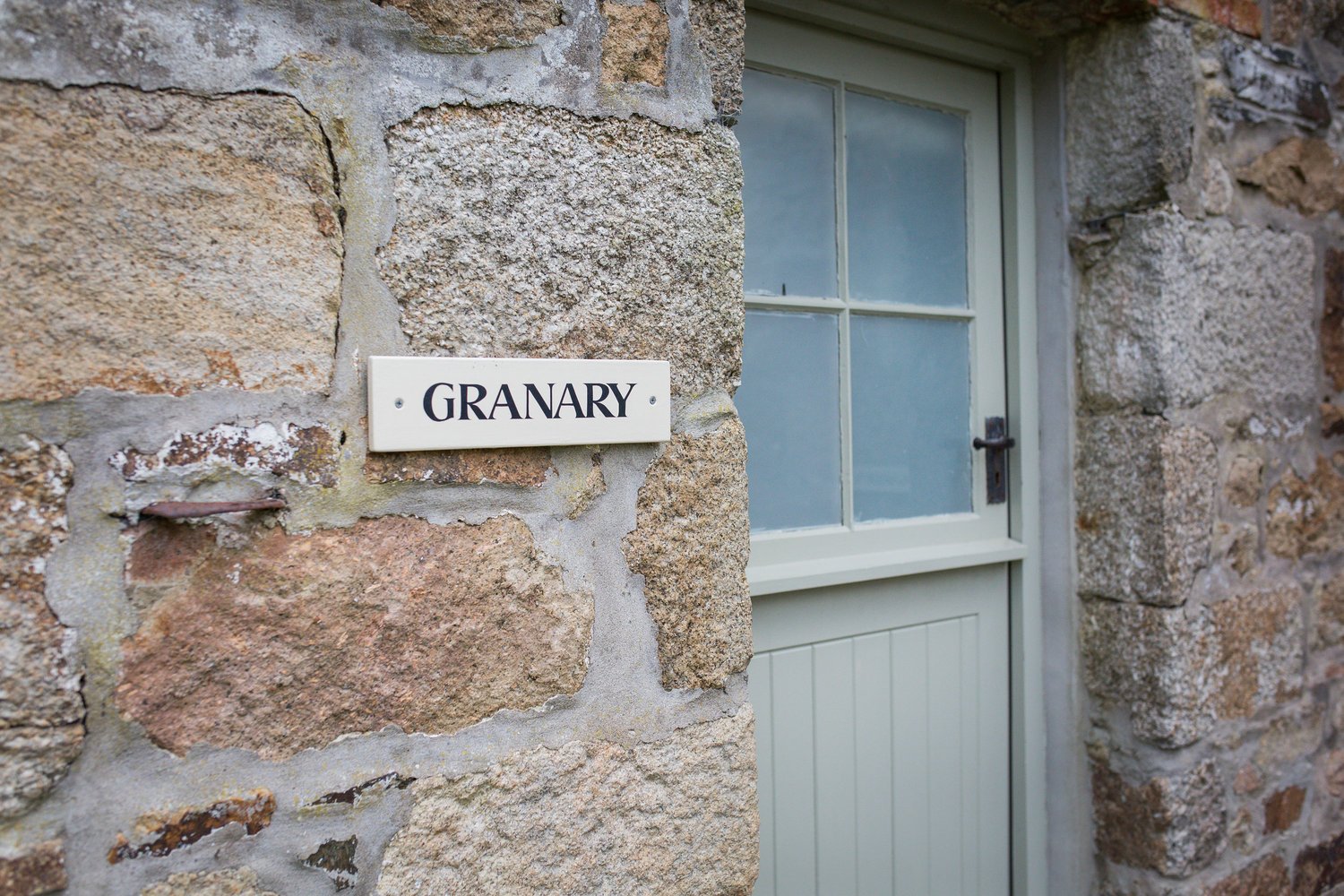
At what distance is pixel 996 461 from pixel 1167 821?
0.79 meters

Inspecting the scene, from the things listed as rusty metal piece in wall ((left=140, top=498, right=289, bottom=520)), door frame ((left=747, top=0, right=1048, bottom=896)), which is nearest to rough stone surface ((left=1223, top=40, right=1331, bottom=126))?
door frame ((left=747, top=0, right=1048, bottom=896))

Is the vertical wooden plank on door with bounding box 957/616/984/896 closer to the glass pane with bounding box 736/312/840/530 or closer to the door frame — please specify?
the door frame

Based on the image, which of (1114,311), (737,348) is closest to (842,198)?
(1114,311)

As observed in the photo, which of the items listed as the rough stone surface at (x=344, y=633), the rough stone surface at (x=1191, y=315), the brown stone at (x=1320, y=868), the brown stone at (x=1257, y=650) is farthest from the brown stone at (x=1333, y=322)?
the rough stone surface at (x=344, y=633)

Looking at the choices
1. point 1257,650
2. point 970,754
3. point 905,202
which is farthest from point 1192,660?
point 905,202

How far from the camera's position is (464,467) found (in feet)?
3.30

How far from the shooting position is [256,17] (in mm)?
900

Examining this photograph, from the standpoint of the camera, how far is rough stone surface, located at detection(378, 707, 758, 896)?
3.29 feet

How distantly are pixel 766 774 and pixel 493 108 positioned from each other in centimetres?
125

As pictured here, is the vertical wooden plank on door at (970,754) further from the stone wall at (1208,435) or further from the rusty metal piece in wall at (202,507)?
the rusty metal piece in wall at (202,507)

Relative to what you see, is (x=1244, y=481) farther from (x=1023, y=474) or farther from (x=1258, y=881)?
(x=1258, y=881)

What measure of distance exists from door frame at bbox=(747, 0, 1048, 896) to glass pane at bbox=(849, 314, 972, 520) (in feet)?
0.38

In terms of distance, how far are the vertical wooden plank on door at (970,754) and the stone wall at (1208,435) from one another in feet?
0.79

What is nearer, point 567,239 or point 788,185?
point 567,239
